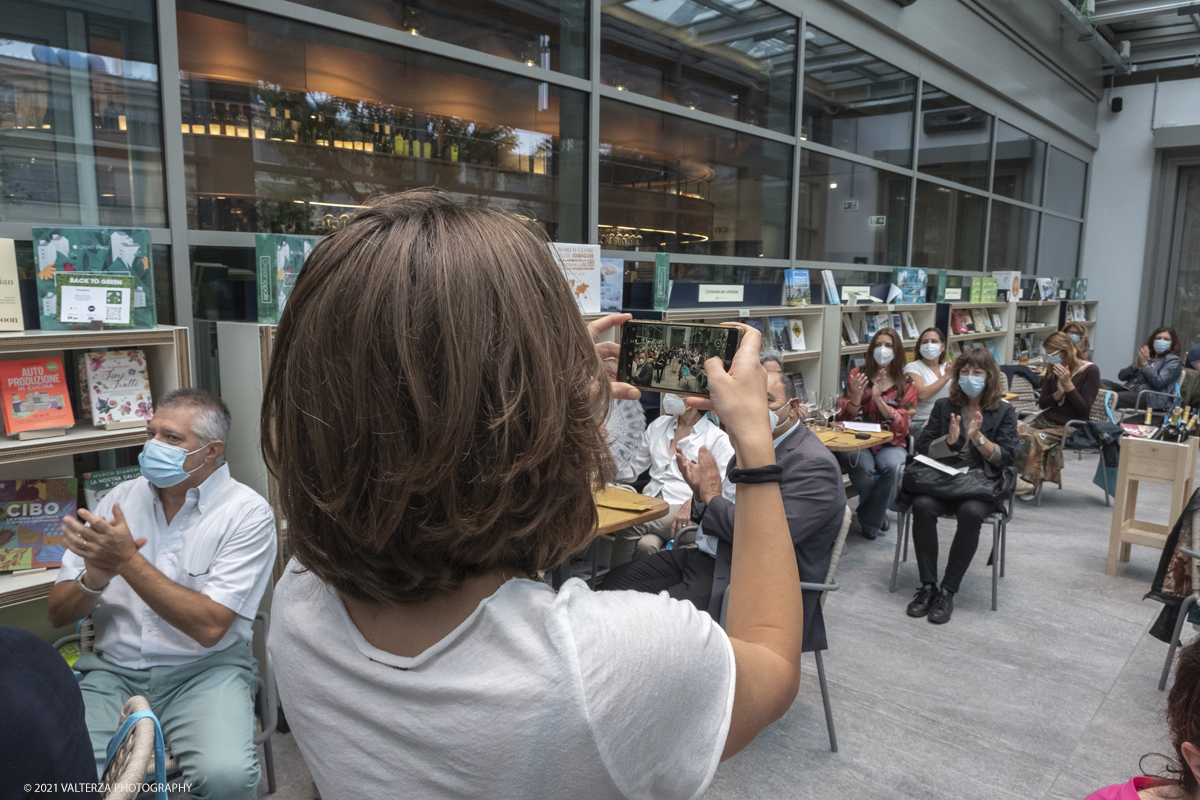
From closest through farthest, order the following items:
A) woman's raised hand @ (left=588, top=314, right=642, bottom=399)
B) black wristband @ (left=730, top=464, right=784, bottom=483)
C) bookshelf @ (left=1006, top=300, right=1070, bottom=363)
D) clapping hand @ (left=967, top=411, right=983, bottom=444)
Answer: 1. black wristband @ (left=730, top=464, right=784, bottom=483)
2. woman's raised hand @ (left=588, top=314, right=642, bottom=399)
3. clapping hand @ (left=967, top=411, right=983, bottom=444)
4. bookshelf @ (left=1006, top=300, right=1070, bottom=363)

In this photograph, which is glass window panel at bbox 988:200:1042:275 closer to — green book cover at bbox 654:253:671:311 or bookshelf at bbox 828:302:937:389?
bookshelf at bbox 828:302:937:389

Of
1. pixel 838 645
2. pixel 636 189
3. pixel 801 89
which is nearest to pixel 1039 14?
pixel 801 89

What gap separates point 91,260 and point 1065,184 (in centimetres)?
1357

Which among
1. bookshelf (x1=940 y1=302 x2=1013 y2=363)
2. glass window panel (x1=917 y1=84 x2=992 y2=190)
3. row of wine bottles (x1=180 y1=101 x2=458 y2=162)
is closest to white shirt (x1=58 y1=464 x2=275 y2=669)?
row of wine bottles (x1=180 y1=101 x2=458 y2=162)

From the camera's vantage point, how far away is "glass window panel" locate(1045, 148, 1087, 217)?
11.4m

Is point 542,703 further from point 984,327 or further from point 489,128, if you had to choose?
point 984,327

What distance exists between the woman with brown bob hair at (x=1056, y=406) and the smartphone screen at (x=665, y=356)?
6.13 metres

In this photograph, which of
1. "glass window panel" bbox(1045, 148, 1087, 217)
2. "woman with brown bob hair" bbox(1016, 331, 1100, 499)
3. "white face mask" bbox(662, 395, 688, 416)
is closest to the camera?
"white face mask" bbox(662, 395, 688, 416)

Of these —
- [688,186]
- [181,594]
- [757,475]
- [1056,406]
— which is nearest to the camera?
[757,475]

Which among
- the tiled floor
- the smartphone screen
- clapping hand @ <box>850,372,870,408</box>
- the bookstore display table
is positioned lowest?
the tiled floor

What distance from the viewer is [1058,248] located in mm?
12148

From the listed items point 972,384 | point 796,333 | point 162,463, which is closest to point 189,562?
point 162,463

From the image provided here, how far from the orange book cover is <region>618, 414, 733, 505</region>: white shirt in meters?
2.59

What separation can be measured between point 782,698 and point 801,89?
662 cm
